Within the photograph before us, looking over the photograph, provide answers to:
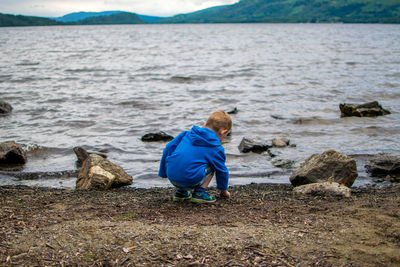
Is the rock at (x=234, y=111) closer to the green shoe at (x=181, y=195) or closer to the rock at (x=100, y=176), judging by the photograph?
the rock at (x=100, y=176)

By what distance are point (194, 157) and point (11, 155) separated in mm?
5641

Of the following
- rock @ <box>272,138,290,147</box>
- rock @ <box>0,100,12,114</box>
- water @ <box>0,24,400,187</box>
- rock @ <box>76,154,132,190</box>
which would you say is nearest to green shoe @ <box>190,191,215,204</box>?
rock @ <box>76,154,132,190</box>

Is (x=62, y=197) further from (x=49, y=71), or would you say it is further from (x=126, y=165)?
(x=49, y=71)

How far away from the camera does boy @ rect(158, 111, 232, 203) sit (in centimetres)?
505

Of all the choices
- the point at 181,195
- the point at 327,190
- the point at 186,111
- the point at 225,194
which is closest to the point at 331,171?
the point at 327,190

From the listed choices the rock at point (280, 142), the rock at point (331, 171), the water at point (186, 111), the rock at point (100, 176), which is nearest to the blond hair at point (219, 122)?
the rock at point (331, 171)

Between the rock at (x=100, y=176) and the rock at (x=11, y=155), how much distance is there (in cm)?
233

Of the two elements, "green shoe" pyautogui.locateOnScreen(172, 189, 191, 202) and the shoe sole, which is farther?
"green shoe" pyautogui.locateOnScreen(172, 189, 191, 202)

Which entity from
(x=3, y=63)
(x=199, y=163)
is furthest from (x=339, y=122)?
(x=3, y=63)

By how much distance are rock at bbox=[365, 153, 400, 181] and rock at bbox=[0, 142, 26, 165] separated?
7.98 metres

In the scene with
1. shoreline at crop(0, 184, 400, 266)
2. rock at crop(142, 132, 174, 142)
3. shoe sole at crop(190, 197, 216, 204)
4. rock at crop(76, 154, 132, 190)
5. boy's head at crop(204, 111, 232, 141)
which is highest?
boy's head at crop(204, 111, 232, 141)

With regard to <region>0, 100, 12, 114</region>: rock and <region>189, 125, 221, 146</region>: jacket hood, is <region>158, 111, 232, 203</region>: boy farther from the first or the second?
<region>0, 100, 12, 114</region>: rock

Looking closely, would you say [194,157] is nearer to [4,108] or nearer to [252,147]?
[252,147]

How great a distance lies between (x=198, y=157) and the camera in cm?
507
